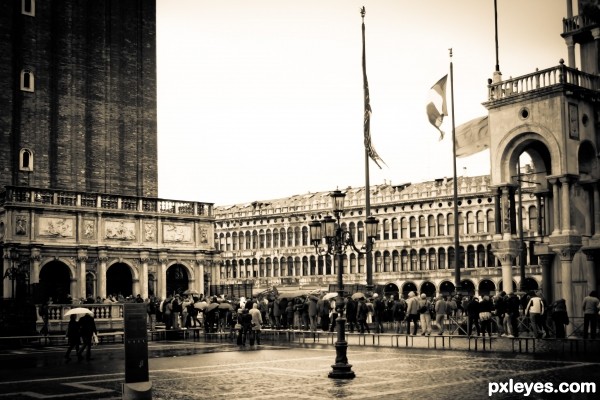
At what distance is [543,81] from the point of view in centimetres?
2431

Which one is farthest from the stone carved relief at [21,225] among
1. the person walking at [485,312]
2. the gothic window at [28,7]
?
the person walking at [485,312]

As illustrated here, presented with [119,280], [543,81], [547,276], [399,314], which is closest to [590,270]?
[547,276]

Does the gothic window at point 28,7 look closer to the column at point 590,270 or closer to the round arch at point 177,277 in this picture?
the round arch at point 177,277

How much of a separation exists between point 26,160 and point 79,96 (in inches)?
228

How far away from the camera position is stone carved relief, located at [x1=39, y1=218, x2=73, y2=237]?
1591 inches

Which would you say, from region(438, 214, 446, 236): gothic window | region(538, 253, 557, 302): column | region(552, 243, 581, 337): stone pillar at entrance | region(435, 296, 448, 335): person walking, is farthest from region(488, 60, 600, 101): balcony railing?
region(438, 214, 446, 236): gothic window

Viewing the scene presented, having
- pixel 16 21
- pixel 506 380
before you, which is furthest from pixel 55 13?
pixel 506 380

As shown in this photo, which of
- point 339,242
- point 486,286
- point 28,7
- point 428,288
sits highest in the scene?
point 28,7

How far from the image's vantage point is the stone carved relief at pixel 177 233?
4616 cm

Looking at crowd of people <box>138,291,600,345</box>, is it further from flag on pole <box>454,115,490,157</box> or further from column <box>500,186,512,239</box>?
flag on pole <box>454,115,490,157</box>

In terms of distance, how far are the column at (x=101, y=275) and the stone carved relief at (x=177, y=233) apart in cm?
462

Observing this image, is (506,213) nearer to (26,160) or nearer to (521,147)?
(521,147)

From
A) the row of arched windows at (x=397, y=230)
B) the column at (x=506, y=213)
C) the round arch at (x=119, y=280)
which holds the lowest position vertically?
the round arch at (x=119, y=280)

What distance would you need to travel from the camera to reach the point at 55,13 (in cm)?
4847
